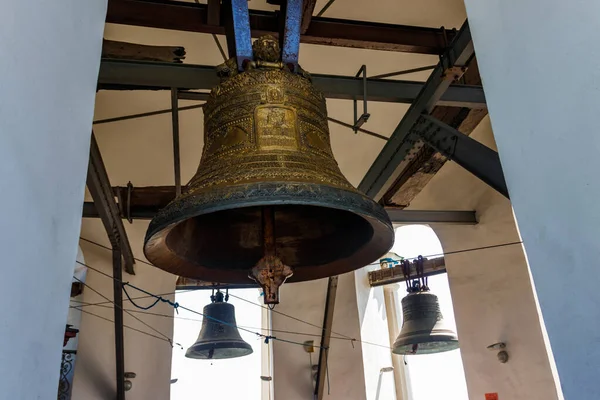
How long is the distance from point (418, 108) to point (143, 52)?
108 cm

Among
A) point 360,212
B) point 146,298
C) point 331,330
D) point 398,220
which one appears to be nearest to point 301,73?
point 360,212

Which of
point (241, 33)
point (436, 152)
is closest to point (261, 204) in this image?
point (241, 33)

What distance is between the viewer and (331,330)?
153 inches

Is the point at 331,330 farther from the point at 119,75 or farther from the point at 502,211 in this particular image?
the point at 119,75

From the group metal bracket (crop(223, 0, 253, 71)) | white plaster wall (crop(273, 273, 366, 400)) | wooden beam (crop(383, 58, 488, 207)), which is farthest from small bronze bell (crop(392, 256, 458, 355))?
metal bracket (crop(223, 0, 253, 71))

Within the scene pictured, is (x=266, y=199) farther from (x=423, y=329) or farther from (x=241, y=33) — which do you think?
(x=423, y=329)

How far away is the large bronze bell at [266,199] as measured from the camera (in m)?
0.95

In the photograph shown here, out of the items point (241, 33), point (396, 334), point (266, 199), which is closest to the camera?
point (266, 199)

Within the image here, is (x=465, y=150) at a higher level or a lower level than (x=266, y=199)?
higher

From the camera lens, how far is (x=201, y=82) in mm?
1878

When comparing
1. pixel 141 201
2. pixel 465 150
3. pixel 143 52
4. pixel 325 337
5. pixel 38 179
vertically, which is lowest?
pixel 38 179

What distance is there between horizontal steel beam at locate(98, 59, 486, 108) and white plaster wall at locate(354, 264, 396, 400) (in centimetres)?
220

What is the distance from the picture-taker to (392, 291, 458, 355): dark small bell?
10.1ft

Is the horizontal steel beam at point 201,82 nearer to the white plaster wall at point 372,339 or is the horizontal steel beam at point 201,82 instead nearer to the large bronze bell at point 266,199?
the large bronze bell at point 266,199
